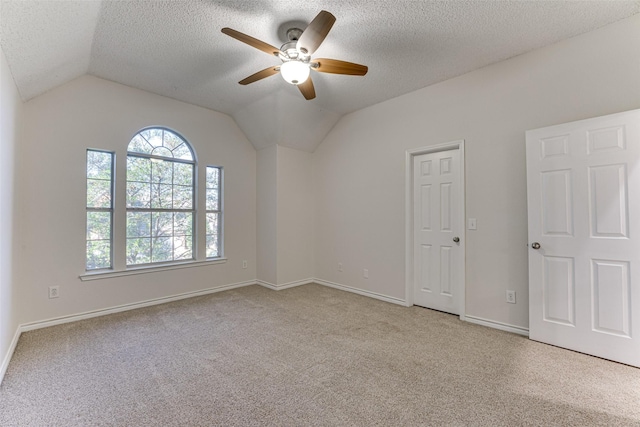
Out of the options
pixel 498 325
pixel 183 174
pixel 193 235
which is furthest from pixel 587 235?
pixel 183 174

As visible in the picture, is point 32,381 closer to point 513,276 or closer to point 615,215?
point 513,276

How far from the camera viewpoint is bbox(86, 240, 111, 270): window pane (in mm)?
3304

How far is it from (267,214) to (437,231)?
2556 mm

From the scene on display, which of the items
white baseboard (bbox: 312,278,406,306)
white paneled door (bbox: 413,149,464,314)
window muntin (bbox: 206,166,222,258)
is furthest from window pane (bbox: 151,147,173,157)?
white paneled door (bbox: 413,149,464,314)

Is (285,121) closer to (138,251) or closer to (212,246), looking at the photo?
(212,246)

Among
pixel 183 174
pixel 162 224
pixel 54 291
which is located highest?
pixel 183 174

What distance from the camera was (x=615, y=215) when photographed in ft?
7.53

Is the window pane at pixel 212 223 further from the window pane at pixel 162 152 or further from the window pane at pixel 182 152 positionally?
the window pane at pixel 162 152

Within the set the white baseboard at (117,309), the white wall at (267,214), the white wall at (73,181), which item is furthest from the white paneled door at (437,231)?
the white wall at (73,181)

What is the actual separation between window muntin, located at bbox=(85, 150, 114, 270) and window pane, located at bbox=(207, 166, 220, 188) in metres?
1.21

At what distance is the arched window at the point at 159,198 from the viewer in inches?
143

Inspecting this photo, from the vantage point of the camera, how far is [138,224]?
368 cm

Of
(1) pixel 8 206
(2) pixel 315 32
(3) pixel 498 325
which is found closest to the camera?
(2) pixel 315 32

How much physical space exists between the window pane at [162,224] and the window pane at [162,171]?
1.48 feet
